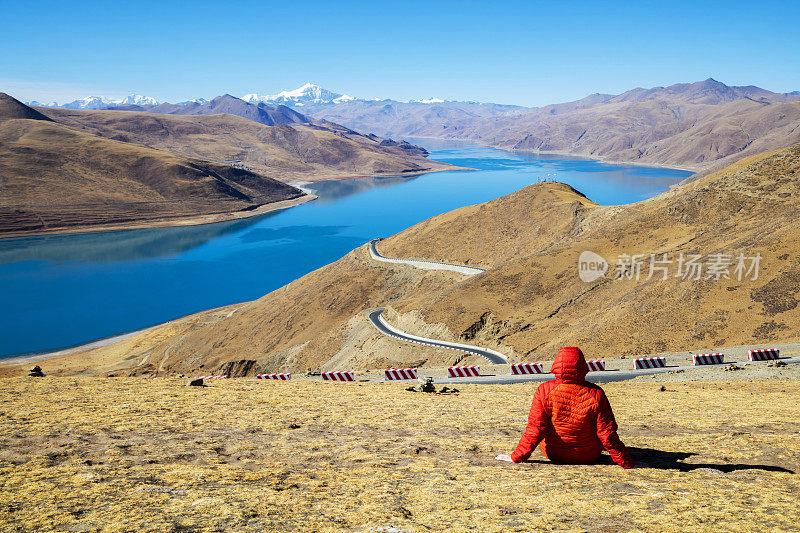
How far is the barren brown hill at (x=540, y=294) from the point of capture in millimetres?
33406

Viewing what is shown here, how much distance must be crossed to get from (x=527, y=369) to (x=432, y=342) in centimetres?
1622

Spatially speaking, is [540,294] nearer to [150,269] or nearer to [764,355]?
[764,355]

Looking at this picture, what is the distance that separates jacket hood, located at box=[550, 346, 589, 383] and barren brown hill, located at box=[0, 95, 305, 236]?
576 ft

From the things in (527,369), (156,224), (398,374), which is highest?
(527,369)

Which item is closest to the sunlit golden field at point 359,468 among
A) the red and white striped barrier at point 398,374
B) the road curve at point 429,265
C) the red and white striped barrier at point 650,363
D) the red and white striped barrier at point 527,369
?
the red and white striped barrier at point 650,363

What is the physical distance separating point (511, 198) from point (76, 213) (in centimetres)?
14298

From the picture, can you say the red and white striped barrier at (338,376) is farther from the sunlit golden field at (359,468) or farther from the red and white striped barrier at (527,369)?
the sunlit golden field at (359,468)

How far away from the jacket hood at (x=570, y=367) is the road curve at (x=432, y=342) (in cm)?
2903

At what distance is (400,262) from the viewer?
238 feet

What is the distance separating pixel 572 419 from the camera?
26.9 ft

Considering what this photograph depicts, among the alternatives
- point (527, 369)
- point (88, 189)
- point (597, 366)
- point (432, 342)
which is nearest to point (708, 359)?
point (597, 366)

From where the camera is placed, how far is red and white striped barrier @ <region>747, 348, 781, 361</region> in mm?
25281

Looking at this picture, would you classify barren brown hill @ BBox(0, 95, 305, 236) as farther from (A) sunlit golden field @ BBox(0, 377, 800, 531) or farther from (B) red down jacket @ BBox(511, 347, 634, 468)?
(B) red down jacket @ BBox(511, 347, 634, 468)

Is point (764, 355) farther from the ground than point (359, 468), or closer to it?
closer to it
